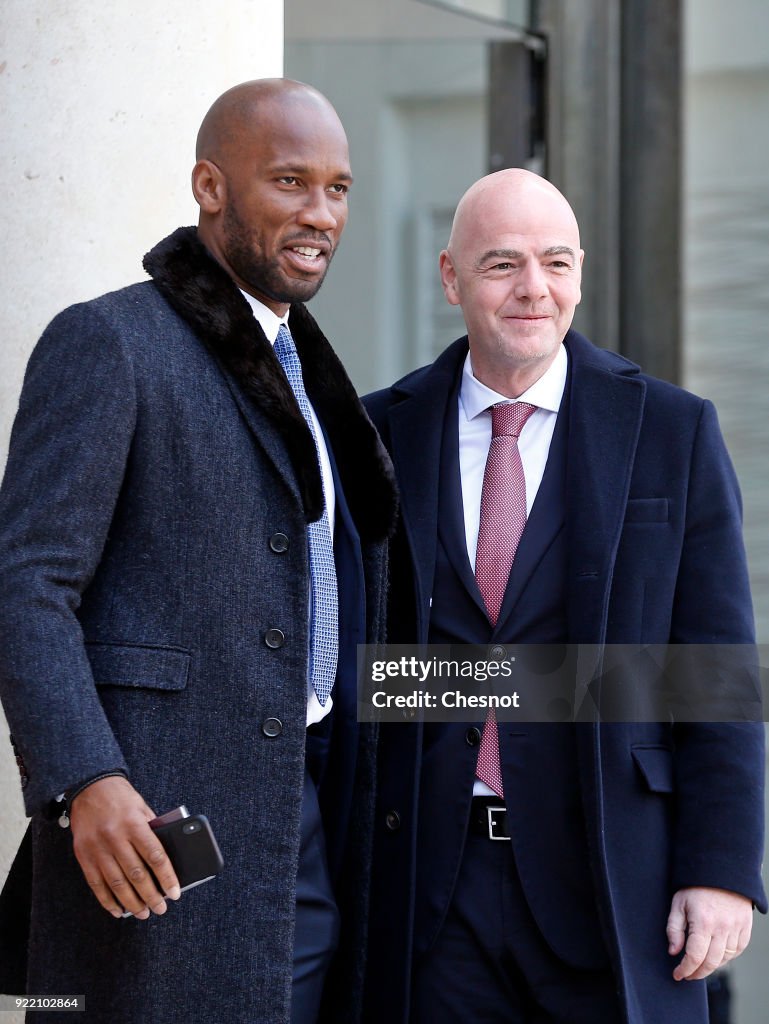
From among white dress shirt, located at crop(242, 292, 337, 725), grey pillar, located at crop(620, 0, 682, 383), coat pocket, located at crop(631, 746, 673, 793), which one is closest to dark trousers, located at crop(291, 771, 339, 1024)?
white dress shirt, located at crop(242, 292, 337, 725)

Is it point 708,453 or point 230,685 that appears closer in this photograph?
point 230,685

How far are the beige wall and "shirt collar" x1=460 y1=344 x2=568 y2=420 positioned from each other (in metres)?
0.76

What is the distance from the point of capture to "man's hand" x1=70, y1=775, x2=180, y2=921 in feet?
7.00

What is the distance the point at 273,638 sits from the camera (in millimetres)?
2496

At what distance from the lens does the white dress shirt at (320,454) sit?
8.61 feet

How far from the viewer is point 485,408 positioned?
3.12 m

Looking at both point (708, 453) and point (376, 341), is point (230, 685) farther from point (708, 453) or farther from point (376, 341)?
point (376, 341)

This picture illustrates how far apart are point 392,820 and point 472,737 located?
22 centimetres

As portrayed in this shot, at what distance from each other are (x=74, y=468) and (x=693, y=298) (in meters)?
4.63

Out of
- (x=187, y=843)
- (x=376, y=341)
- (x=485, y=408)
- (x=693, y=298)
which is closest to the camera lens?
(x=187, y=843)

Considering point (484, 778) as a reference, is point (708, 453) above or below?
above

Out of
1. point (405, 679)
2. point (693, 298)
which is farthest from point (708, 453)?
point (693, 298)

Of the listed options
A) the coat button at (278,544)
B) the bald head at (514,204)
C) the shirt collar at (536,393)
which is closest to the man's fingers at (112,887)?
the coat button at (278,544)

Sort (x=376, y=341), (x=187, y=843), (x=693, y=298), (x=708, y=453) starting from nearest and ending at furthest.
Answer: (x=187, y=843) < (x=708, y=453) < (x=376, y=341) < (x=693, y=298)
